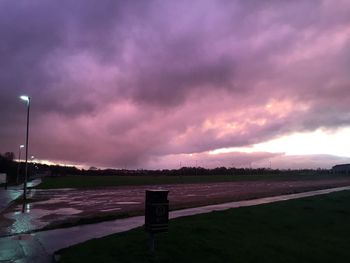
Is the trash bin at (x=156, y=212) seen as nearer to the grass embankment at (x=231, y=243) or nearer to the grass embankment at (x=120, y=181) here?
the grass embankment at (x=231, y=243)

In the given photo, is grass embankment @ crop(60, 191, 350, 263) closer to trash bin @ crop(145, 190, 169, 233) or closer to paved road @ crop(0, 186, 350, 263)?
trash bin @ crop(145, 190, 169, 233)

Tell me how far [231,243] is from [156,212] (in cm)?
346

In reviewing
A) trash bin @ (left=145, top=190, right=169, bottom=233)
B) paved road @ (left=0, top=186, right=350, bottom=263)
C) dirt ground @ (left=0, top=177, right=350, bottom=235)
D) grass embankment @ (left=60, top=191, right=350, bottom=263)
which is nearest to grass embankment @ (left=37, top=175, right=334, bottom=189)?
dirt ground @ (left=0, top=177, right=350, bottom=235)

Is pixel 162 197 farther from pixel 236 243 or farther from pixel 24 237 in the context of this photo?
pixel 24 237

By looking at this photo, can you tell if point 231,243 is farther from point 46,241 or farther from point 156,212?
point 46,241

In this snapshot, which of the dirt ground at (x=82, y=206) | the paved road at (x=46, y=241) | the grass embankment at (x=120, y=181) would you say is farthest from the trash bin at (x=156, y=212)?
the grass embankment at (x=120, y=181)

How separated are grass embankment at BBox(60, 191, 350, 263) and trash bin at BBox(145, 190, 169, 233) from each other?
73 cm

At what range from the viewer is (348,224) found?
736 inches

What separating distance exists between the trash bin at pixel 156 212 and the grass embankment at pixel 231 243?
73cm

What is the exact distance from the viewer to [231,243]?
39.8ft

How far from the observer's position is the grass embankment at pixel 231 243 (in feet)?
33.9

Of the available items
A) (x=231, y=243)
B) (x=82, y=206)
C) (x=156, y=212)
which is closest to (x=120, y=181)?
(x=82, y=206)

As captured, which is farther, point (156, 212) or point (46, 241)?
point (46, 241)

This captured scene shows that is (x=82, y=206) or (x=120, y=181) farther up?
(x=120, y=181)
